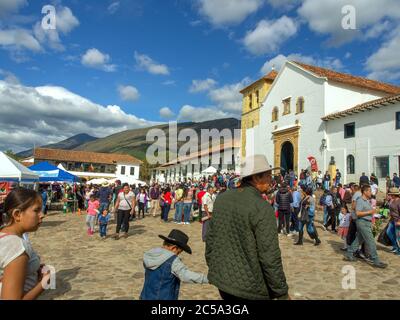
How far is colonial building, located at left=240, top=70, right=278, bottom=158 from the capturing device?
36.5 metres

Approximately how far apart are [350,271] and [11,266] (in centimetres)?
702

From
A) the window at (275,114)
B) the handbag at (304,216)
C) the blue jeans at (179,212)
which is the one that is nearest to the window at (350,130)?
the window at (275,114)

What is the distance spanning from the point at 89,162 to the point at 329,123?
5567 cm

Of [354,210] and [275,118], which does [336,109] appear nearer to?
[275,118]

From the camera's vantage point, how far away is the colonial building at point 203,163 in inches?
1664

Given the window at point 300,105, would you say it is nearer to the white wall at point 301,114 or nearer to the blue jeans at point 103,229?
the white wall at point 301,114

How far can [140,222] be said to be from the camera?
14.7 metres

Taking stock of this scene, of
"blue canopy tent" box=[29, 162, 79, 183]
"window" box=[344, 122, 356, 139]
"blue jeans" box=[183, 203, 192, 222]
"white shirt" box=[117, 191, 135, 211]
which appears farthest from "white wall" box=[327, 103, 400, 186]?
"blue canopy tent" box=[29, 162, 79, 183]

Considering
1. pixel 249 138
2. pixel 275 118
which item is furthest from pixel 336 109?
pixel 249 138

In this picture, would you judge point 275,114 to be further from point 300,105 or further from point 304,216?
point 304,216

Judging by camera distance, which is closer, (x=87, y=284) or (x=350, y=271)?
(x=87, y=284)

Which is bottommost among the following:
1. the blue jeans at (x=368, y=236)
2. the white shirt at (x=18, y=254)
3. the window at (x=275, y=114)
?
the blue jeans at (x=368, y=236)

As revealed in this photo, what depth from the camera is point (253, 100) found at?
38.3m

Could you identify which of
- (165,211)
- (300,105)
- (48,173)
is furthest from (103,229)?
(300,105)
